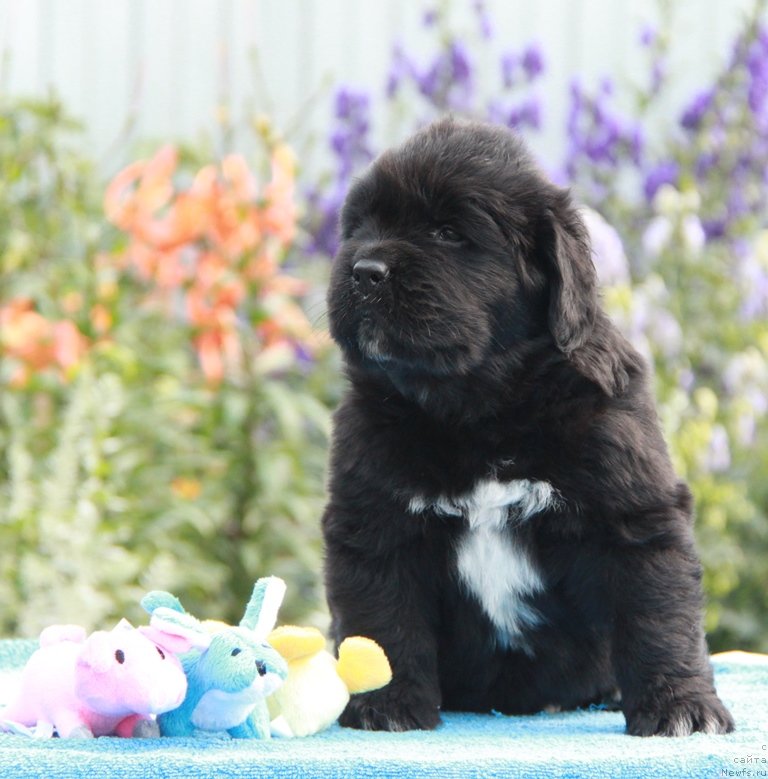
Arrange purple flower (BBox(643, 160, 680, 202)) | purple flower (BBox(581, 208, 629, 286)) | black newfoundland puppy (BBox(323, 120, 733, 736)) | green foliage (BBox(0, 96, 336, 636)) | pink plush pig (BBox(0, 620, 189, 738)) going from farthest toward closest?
purple flower (BBox(643, 160, 680, 202)) → purple flower (BBox(581, 208, 629, 286)) → green foliage (BBox(0, 96, 336, 636)) → black newfoundland puppy (BBox(323, 120, 733, 736)) → pink plush pig (BBox(0, 620, 189, 738))

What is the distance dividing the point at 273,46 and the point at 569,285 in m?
5.09

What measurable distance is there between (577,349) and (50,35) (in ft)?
17.5

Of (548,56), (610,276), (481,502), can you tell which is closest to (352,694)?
(481,502)

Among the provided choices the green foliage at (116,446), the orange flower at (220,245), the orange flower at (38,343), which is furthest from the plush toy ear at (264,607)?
the orange flower at (220,245)

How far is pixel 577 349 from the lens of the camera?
104 inches

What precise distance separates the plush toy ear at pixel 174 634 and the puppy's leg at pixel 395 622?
42cm

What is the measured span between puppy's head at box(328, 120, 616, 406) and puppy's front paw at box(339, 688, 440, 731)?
2.02ft

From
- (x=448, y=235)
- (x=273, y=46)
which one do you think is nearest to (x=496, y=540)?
(x=448, y=235)

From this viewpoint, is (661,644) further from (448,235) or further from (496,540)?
(448,235)

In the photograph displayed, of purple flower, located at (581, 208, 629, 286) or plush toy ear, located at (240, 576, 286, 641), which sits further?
purple flower, located at (581, 208, 629, 286)

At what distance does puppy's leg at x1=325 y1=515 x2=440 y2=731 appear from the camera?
2541 millimetres

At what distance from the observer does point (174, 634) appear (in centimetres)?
224

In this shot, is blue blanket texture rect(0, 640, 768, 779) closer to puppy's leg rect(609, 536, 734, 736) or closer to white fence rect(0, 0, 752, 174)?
puppy's leg rect(609, 536, 734, 736)

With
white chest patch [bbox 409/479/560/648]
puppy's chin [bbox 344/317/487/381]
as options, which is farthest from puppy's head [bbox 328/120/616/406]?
white chest patch [bbox 409/479/560/648]
